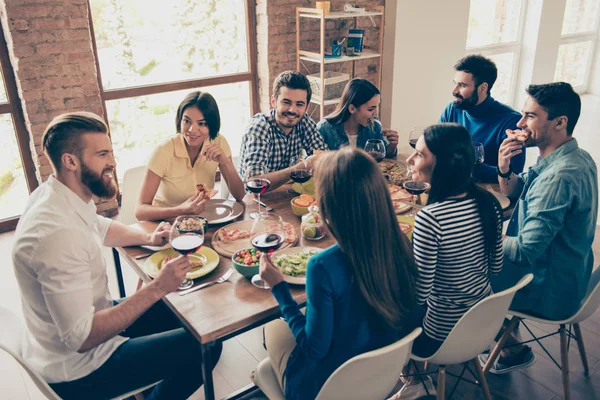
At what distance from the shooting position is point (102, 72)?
3918 millimetres

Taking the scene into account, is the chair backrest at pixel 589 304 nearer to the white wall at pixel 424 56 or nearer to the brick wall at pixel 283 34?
the brick wall at pixel 283 34

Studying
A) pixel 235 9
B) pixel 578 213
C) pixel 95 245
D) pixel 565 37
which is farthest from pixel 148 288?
pixel 565 37

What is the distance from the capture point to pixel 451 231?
1.68m

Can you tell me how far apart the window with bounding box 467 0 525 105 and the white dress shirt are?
5453 mm

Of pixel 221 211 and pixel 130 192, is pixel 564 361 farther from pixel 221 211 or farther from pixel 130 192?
pixel 130 192

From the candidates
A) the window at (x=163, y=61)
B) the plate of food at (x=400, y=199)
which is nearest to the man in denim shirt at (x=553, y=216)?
the plate of food at (x=400, y=199)

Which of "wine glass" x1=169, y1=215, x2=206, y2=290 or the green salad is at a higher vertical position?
"wine glass" x1=169, y1=215, x2=206, y2=290

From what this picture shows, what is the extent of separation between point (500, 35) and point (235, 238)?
5.55 m

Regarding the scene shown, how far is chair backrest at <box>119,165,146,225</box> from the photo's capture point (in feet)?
8.46

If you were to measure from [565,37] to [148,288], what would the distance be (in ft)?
24.5

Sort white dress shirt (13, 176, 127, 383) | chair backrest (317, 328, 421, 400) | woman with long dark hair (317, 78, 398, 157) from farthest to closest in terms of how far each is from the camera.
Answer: woman with long dark hair (317, 78, 398, 157) < white dress shirt (13, 176, 127, 383) < chair backrest (317, 328, 421, 400)

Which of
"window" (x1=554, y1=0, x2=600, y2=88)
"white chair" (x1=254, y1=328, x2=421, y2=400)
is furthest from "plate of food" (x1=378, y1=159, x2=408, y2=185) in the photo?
"window" (x1=554, y1=0, x2=600, y2=88)

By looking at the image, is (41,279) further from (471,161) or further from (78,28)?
(78,28)

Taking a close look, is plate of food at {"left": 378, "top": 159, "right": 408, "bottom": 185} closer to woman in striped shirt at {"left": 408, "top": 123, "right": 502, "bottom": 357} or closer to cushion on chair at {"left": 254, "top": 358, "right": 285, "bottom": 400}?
woman in striped shirt at {"left": 408, "top": 123, "right": 502, "bottom": 357}
